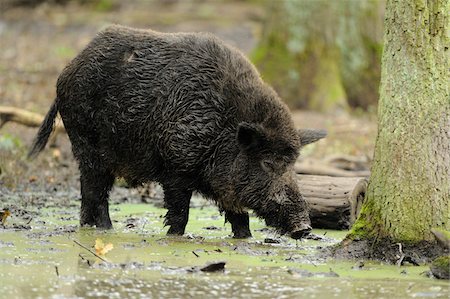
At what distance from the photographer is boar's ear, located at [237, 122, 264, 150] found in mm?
8375

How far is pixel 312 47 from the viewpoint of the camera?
17.0 metres

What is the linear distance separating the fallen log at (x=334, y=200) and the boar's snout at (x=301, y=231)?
0.96 m

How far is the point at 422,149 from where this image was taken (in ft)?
24.1

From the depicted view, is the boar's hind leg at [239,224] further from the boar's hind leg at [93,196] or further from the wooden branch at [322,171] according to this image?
the wooden branch at [322,171]

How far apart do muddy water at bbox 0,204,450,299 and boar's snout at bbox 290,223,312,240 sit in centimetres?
12

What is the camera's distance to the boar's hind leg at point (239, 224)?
351 inches

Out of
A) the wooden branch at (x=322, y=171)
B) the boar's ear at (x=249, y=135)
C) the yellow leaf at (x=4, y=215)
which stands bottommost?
the yellow leaf at (x=4, y=215)

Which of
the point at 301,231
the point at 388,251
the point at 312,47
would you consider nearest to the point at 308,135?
the point at 301,231

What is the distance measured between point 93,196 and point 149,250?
1843mm

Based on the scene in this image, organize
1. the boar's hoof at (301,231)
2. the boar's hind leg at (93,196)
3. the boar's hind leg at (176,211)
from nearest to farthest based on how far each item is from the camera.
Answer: the boar's hoof at (301,231)
the boar's hind leg at (176,211)
the boar's hind leg at (93,196)

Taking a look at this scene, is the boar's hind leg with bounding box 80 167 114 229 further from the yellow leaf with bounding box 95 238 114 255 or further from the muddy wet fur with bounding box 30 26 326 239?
the yellow leaf with bounding box 95 238 114 255

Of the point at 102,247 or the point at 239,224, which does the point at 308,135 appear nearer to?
the point at 239,224

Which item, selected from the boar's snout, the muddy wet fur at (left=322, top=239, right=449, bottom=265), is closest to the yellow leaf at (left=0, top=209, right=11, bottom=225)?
the boar's snout

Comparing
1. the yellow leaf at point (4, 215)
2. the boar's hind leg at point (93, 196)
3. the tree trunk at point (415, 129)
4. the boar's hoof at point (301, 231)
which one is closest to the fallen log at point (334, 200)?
the boar's hoof at point (301, 231)
